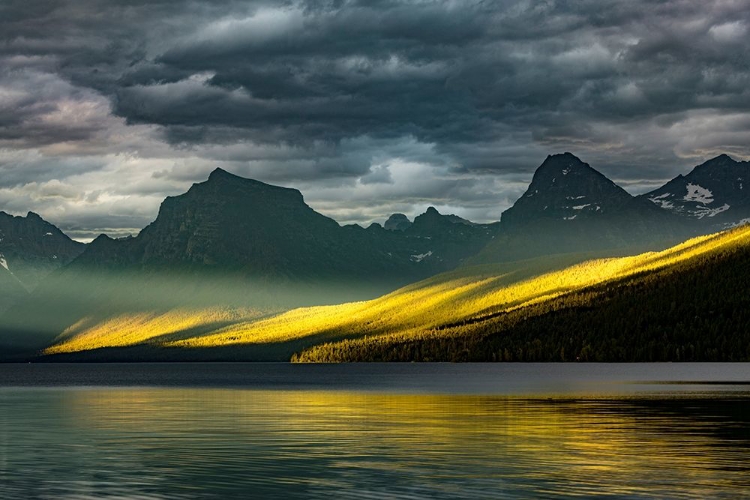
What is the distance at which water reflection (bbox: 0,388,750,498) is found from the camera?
197 ft

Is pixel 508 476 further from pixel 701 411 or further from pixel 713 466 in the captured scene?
pixel 701 411

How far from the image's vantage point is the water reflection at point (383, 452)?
60.0 metres

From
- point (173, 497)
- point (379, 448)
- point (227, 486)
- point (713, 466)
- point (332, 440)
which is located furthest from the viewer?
point (332, 440)

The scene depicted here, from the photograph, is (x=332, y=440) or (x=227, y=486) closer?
(x=227, y=486)

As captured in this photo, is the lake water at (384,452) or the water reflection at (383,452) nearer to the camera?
the lake water at (384,452)

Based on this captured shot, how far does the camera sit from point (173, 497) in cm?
5681

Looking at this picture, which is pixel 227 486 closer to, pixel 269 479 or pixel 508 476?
pixel 269 479

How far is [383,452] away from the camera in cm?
7900

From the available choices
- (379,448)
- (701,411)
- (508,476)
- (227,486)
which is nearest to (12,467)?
(227,486)

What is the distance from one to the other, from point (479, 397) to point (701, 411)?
160 ft

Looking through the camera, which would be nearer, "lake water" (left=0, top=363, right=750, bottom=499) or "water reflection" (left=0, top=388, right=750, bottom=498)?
"lake water" (left=0, top=363, right=750, bottom=499)

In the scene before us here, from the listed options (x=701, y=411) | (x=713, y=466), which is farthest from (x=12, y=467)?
(x=701, y=411)

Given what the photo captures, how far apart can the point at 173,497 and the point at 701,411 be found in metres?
83.1

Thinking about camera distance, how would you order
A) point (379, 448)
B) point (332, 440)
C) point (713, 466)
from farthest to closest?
point (332, 440) < point (379, 448) < point (713, 466)
